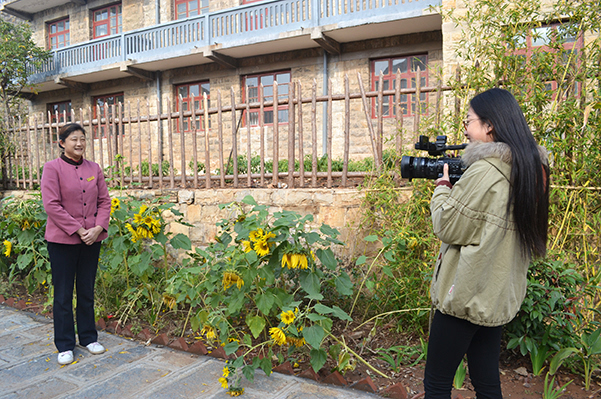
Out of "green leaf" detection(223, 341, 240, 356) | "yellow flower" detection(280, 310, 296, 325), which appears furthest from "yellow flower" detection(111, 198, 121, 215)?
"yellow flower" detection(280, 310, 296, 325)

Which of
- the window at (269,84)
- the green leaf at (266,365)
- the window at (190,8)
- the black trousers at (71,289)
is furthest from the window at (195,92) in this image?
the green leaf at (266,365)

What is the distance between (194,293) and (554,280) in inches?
88.8

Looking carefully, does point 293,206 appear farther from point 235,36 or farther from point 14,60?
point 14,60

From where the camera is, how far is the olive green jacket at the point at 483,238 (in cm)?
146

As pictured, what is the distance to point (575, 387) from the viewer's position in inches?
91.4

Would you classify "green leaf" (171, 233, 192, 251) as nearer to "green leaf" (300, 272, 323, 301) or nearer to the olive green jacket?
"green leaf" (300, 272, 323, 301)

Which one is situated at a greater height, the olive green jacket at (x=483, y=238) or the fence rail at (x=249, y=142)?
the fence rail at (x=249, y=142)

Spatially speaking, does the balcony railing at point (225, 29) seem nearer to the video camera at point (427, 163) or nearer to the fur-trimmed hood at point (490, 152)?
the video camera at point (427, 163)

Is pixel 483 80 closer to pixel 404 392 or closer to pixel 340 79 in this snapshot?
pixel 404 392

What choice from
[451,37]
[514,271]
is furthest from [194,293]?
[451,37]

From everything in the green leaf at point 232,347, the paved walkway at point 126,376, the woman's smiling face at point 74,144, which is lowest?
the paved walkway at point 126,376

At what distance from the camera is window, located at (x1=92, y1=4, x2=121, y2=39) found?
14781 millimetres

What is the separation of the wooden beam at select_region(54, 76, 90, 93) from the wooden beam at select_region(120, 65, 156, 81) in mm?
2824

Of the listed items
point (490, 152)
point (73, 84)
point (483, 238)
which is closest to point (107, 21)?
point (73, 84)
